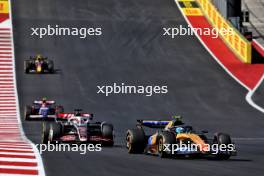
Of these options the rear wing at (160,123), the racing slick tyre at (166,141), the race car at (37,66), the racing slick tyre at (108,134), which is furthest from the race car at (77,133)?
the race car at (37,66)

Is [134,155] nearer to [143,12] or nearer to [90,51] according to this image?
[90,51]

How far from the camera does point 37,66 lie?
153ft

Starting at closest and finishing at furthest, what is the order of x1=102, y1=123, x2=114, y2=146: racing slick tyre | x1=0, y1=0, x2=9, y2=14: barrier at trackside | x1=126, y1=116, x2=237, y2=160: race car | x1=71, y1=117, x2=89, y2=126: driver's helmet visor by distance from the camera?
x1=126, y1=116, x2=237, y2=160: race car, x1=102, y1=123, x2=114, y2=146: racing slick tyre, x1=71, y1=117, x2=89, y2=126: driver's helmet visor, x1=0, y1=0, x2=9, y2=14: barrier at trackside

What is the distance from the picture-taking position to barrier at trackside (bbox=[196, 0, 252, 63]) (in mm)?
51375

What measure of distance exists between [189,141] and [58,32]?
122 feet

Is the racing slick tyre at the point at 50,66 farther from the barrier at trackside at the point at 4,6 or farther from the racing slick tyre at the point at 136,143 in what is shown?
the racing slick tyre at the point at 136,143

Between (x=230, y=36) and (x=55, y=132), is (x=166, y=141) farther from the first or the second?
(x=230, y=36)

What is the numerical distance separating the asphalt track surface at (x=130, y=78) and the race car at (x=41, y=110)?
109 centimetres

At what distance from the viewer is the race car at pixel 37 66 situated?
153ft

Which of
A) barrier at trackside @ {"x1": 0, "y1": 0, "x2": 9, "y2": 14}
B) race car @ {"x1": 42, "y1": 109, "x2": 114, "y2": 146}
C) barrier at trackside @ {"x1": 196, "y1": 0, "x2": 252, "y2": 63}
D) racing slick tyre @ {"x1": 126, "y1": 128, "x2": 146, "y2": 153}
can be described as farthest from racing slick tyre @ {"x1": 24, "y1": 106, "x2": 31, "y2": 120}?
barrier at trackside @ {"x1": 0, "y1": 0, "x2": 9, "y2": 14}

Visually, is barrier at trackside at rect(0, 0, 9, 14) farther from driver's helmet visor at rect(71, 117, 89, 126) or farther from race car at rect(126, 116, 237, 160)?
race car at rect(126, 116, 237, 160)

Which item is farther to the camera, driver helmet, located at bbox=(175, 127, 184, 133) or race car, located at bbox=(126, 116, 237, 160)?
driver helmet, located at bbox=(175, 127, 184, 133)

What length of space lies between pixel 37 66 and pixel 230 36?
1515 cm

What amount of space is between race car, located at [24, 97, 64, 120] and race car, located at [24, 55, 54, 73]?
9.16 meters
